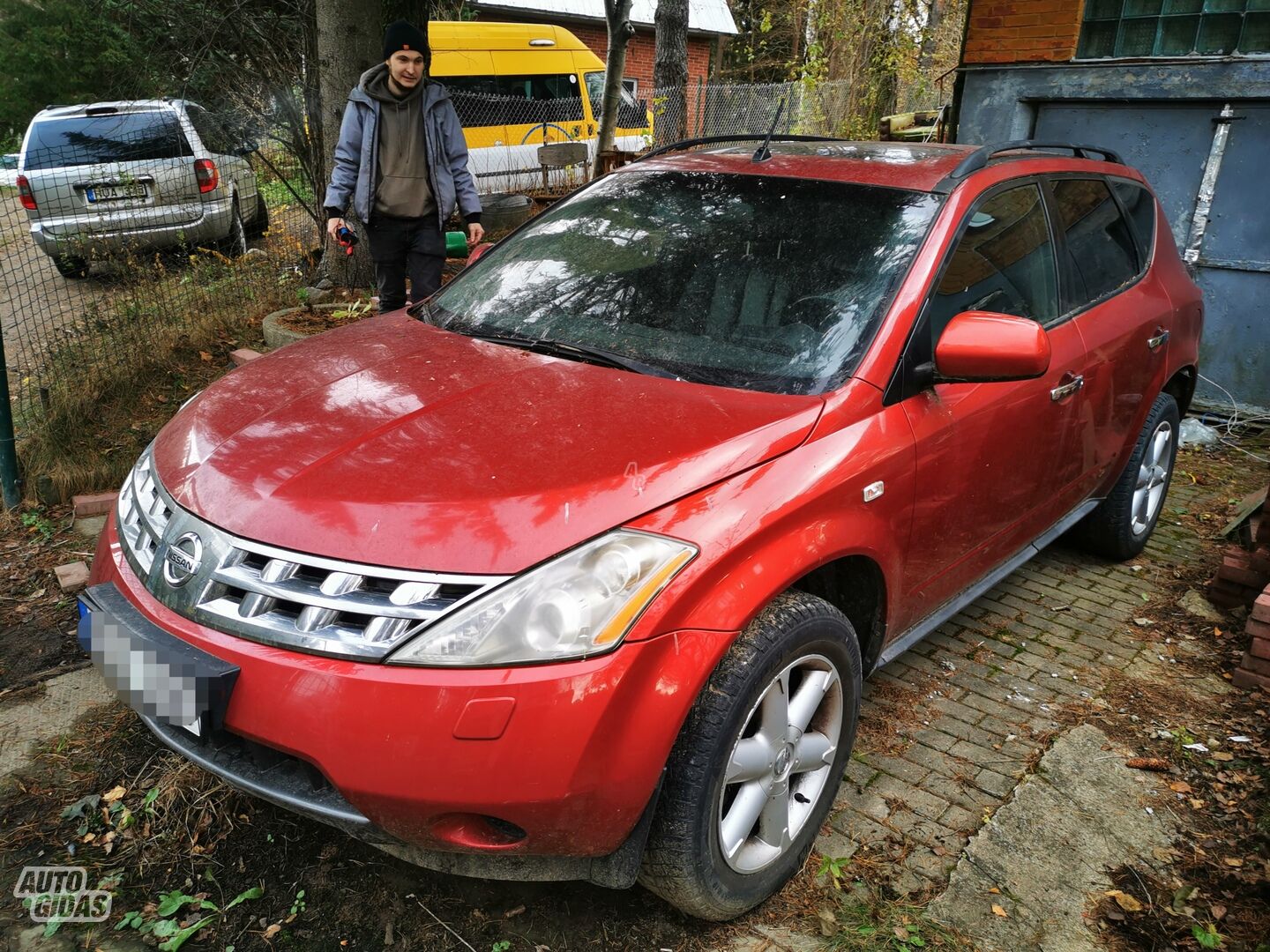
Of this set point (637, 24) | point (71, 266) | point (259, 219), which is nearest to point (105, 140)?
point (259, 219)

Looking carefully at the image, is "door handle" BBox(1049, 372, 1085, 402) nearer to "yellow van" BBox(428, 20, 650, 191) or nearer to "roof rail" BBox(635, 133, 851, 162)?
"roof rail" BBox(635, 133, 851, 162)

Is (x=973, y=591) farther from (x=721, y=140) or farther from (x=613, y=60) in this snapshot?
(x=613, y=60)

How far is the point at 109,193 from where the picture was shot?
6.34 metres

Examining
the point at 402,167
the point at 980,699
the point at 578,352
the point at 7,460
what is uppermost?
the point at 402,167

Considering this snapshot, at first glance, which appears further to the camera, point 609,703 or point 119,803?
point 119,803

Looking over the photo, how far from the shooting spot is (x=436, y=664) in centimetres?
176

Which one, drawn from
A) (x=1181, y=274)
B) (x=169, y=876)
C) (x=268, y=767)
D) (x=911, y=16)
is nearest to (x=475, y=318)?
(x=268, y=767)

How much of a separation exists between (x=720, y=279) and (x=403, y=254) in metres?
3.00

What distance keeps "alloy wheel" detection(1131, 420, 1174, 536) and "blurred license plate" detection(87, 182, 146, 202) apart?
20.8ft

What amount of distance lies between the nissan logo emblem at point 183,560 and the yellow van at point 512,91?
1093cm

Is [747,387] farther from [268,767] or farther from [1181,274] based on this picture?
[1181,274]

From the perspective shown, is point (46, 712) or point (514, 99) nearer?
point (46, 712)

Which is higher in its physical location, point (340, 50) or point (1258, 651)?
point (340, 50)

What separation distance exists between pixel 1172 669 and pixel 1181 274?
1826 millimetres
